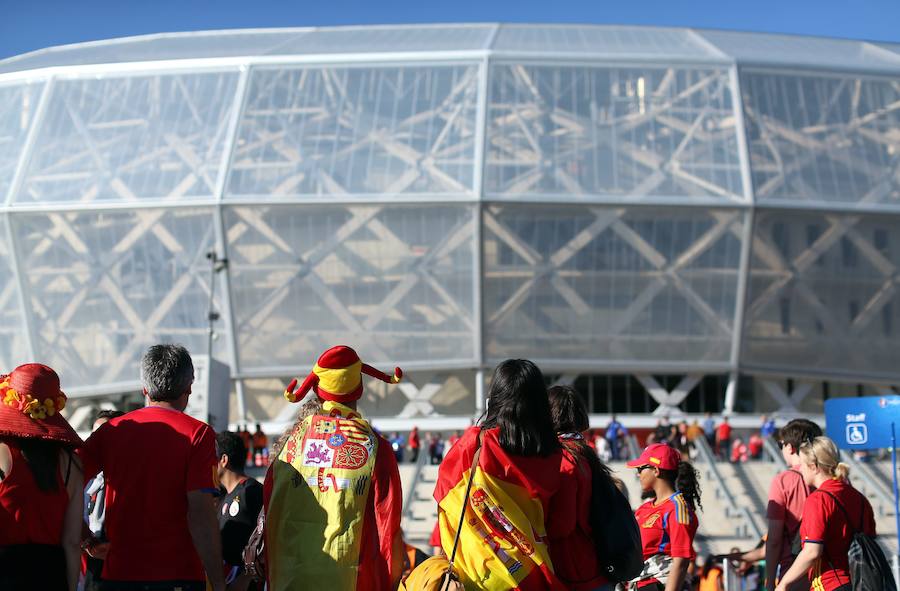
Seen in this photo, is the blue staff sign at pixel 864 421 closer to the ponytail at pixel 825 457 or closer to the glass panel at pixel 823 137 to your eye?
the ponytail at pixel 825 457

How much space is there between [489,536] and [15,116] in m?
36.7

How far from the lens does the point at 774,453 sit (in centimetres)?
2591

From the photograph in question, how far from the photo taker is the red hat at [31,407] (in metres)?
4.82

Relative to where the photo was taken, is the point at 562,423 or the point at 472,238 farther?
the point at 472,238

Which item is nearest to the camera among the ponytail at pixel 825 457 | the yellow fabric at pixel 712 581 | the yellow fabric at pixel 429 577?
the yellow fabric at pixel 429 577

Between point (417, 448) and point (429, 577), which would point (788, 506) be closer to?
point (429, 577)

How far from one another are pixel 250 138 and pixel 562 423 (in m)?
31.1

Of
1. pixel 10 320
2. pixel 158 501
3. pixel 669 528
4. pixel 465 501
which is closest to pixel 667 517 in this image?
pixel 669 528

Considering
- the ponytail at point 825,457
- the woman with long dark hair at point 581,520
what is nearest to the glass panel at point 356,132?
the ponytail at point 825,457

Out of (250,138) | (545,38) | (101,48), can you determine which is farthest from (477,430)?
(101,48)

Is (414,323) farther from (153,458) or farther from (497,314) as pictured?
(153,458)

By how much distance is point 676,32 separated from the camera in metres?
40.2

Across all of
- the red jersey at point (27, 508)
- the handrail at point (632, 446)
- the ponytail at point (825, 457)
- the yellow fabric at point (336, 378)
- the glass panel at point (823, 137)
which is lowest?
the red jersey at point (27, 508)

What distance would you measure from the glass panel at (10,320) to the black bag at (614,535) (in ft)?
112
